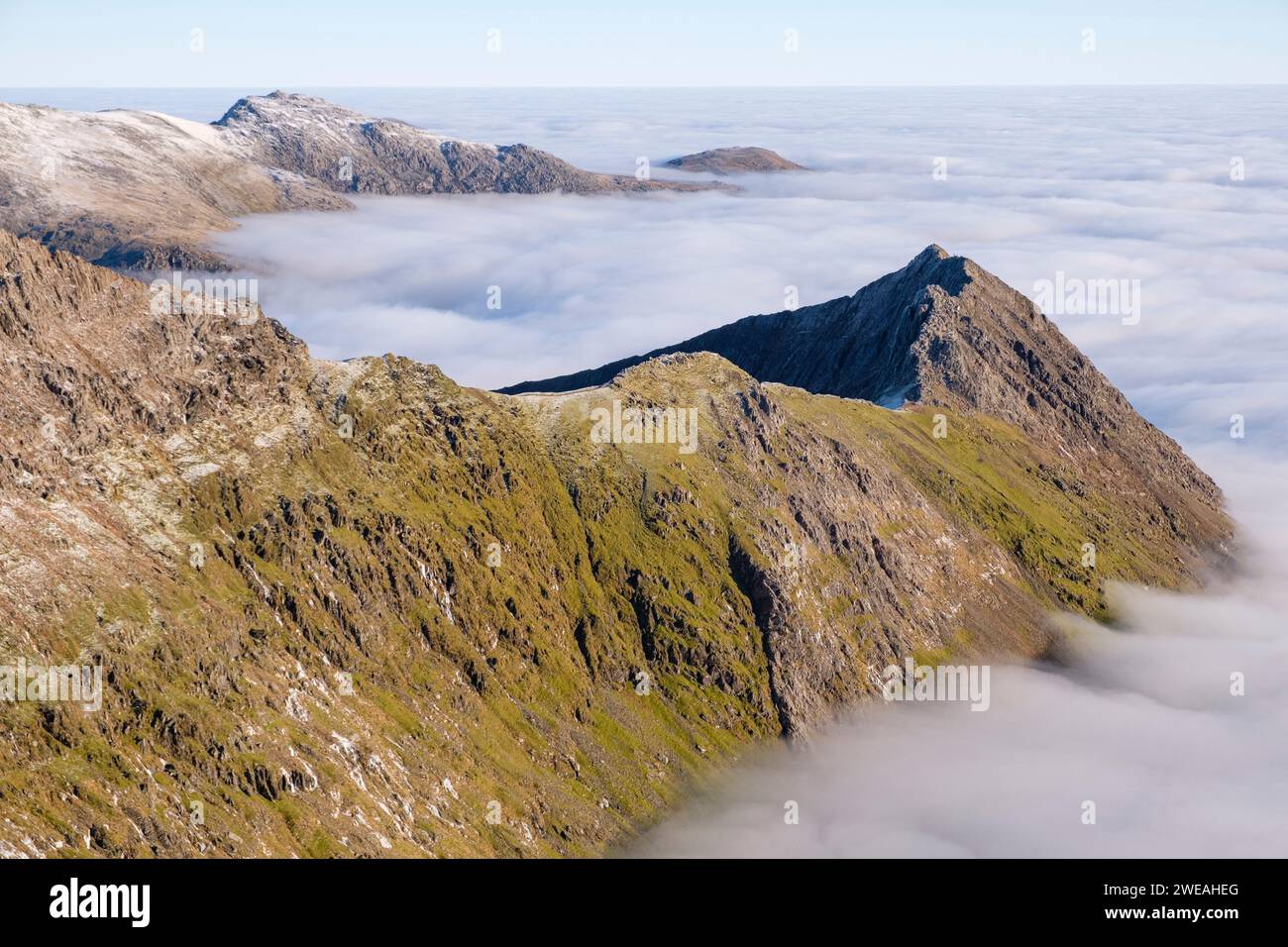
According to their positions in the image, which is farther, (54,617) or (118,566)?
(118,566)

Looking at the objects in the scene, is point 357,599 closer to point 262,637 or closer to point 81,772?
point 262,637

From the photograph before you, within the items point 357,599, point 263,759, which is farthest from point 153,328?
point 263,759

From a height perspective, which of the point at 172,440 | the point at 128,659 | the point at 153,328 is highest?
the point at 153,328

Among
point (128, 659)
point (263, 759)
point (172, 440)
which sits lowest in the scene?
point (263, 759)

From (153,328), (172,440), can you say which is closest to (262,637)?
(172,440)
